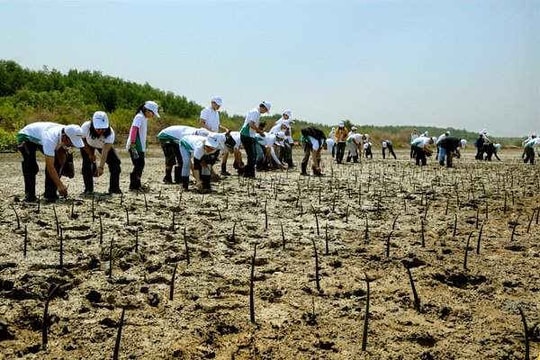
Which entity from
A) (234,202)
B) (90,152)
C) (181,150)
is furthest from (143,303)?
(181,150)

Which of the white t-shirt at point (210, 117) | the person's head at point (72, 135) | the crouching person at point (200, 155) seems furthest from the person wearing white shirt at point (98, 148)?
the white t-shirt at point (210, 117)

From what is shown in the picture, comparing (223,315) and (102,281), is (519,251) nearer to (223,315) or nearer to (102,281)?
(223,315)

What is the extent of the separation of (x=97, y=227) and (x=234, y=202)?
2.42 meters

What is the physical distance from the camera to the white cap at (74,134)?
255 inches

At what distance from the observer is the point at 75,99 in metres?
27.0

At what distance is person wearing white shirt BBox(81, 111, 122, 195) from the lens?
273 inches

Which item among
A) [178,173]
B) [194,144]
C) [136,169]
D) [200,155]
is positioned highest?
[194,144]

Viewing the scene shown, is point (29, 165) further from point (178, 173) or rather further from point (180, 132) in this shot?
point (178, 173)

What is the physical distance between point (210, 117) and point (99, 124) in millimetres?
3150

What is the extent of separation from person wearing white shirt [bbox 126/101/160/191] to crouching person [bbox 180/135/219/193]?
710 millimetres

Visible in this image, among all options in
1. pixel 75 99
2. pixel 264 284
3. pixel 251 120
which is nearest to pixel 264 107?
pixel 251 120

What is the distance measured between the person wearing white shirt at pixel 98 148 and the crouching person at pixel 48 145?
314 mm

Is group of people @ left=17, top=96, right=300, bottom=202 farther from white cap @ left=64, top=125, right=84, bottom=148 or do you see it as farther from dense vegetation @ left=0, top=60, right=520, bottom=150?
dense vegetation @ left=0, top=60, right=520, bottom=150

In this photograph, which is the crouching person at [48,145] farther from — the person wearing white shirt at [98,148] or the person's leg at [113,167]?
the person's leg at [113,167]
